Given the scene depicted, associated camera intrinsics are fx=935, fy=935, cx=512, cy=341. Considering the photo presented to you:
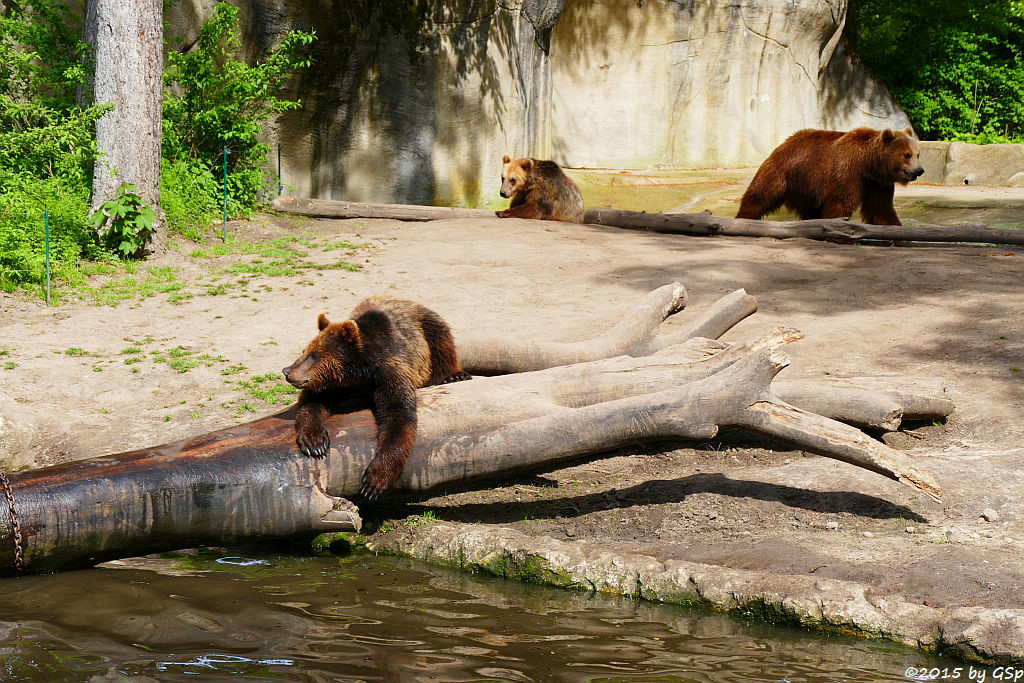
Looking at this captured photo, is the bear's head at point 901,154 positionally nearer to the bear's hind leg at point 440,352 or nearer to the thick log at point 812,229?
the thick log at point 812,229

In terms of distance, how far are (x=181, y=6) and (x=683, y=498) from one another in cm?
1147

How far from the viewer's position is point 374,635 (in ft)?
13.5

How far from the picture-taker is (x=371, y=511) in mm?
5656

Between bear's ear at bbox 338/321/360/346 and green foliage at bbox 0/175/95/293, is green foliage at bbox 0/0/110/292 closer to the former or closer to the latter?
green foliage at bbox 0/175/95/293

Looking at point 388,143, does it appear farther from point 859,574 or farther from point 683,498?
point 859,574

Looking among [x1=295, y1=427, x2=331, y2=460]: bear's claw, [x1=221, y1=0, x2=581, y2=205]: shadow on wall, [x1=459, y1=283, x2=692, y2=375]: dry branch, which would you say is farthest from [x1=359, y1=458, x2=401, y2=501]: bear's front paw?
[x1=221, y1=0, x2=581, y2=205]: shadow on wall

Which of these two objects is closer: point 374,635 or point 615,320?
point 374,635

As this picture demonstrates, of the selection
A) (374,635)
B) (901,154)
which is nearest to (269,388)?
(374,635)

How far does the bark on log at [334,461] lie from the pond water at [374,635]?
0.25 meters

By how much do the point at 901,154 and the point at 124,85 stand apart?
10.0m

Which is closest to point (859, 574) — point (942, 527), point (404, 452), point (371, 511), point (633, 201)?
point (942, 527)

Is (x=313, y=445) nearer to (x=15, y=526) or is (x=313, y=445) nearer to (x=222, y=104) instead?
(x=15, y=526)

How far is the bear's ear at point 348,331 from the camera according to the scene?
5.22 metres

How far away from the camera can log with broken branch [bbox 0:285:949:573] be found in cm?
468
